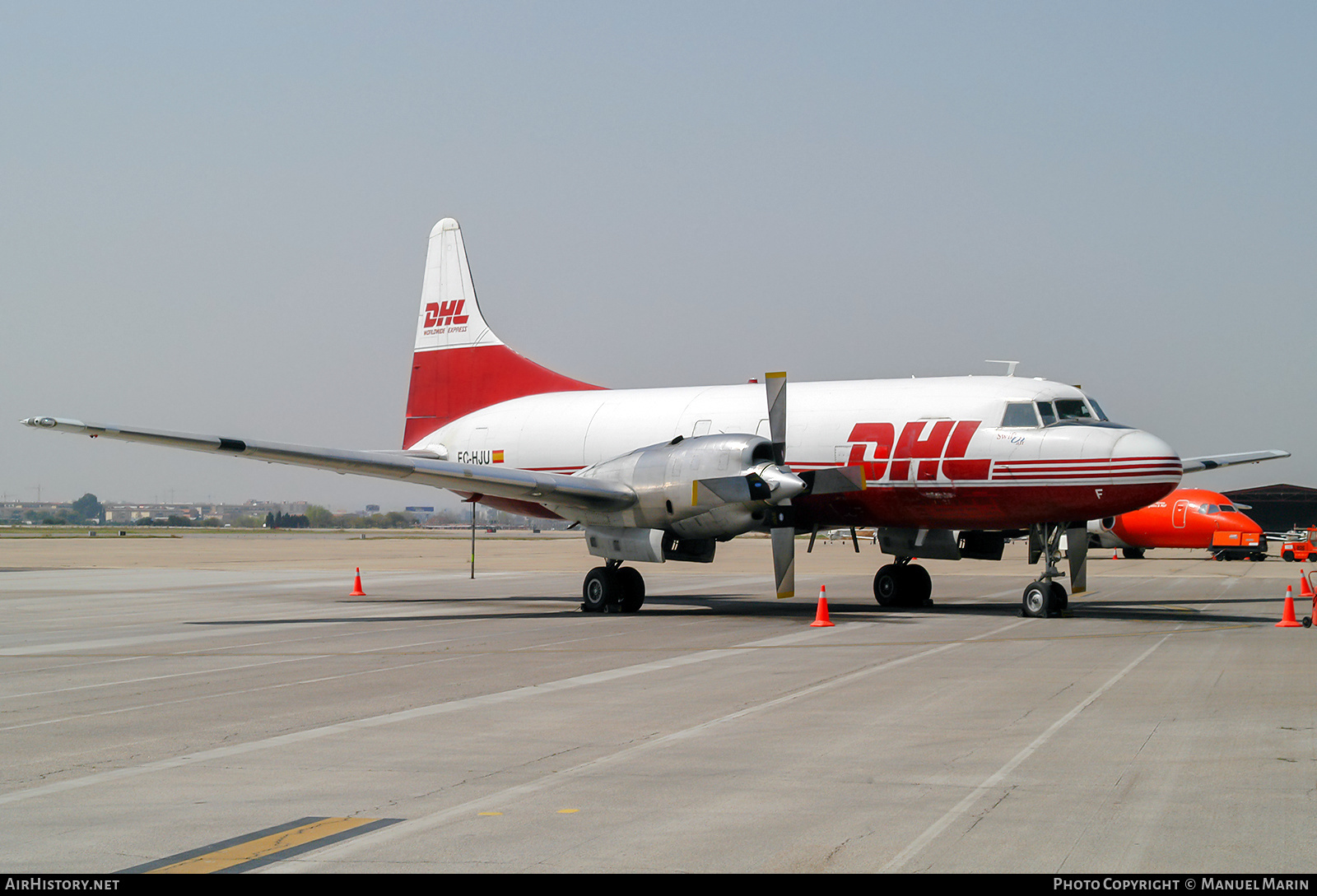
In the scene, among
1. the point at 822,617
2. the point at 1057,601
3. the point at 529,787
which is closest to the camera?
the point at 529,787

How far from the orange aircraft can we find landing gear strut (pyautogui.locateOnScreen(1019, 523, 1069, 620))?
23.4m

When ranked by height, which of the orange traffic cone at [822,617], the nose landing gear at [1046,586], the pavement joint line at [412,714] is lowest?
the pavement joint line at [412,714]

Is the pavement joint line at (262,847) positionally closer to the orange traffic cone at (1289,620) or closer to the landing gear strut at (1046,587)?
the landing gear strut at (1046,587)

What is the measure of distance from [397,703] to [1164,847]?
7494 millimetres

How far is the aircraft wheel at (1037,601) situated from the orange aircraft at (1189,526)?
23.8 meters

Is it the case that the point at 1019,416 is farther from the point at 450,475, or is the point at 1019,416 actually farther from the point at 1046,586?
the point at 450,475

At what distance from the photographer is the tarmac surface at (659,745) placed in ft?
20.4

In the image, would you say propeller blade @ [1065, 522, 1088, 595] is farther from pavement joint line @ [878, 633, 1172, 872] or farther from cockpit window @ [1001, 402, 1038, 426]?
pavement joint line @ [878, 633, 1172, 872]

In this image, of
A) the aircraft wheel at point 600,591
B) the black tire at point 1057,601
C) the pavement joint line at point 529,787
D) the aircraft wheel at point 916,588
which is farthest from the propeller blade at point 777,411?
the pavement joint line at point 529,787

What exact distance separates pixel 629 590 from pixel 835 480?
15.0ft

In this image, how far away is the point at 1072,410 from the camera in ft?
68.3

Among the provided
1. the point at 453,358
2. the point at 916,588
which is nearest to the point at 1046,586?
the point at 916,588
